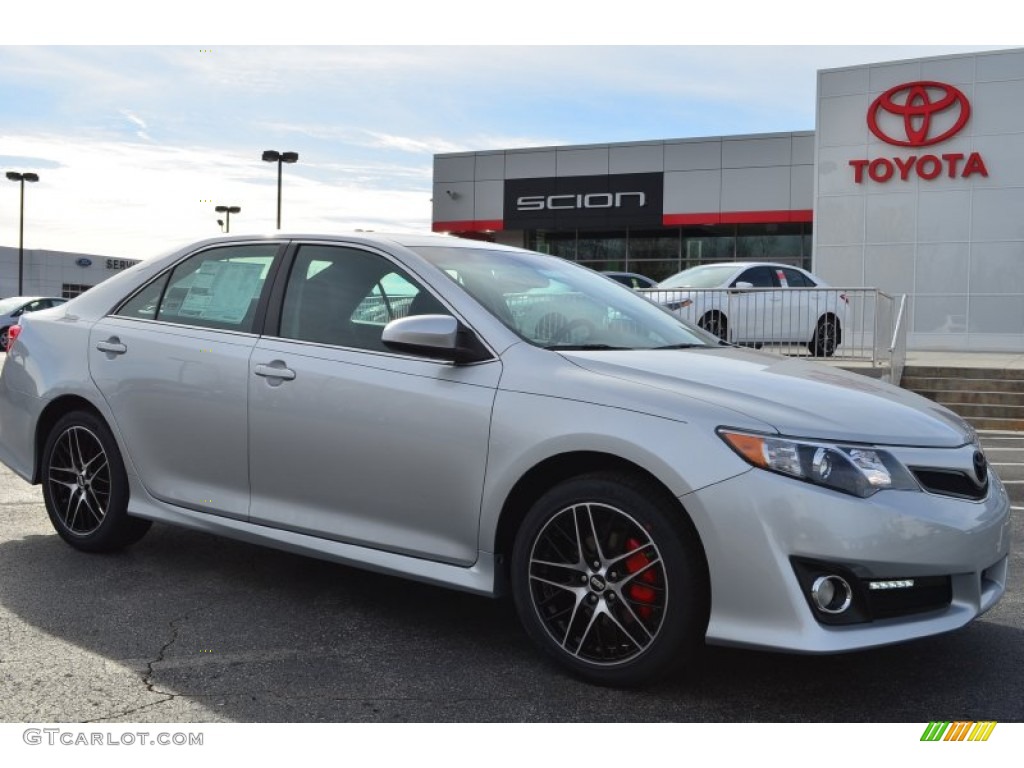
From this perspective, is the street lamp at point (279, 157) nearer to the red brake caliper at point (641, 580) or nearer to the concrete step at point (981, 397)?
the concrete step at point (981, 397)

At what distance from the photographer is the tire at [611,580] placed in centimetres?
347

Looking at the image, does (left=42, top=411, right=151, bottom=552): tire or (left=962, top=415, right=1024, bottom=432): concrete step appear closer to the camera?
(left=42, top=411, right=151, bottom=552): tire

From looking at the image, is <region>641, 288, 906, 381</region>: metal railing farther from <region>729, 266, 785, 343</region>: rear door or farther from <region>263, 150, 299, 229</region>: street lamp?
<region>263, 150, 299, 229</region>: street lamp

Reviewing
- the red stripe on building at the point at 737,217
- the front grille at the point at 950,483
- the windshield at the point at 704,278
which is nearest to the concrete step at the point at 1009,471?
the front grille at the point at 950,483

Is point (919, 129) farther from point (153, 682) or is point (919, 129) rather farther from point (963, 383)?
point (153, 682)

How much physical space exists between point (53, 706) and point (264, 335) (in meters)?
1.77

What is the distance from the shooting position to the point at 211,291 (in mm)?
5062

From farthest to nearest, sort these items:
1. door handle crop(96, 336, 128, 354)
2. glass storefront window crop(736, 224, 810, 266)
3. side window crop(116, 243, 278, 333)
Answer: glass storefront window crop(736, 224, 810, 266) < door handle crop(96, 336, 128, 354) < side window crop(116, 243, 278, 333)

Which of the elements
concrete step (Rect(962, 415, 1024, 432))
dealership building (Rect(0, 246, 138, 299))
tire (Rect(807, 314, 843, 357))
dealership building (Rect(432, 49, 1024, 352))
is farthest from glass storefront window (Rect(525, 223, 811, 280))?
dealership building (Rect(0, 246, 138, 299))

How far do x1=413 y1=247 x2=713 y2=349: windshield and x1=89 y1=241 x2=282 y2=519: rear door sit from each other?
95 cm

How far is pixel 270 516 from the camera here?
455 centimetres

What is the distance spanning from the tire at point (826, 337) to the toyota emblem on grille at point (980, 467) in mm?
11354

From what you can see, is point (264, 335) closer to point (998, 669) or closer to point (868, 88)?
point (998, 669)

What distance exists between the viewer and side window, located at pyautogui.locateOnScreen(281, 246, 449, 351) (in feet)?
14.4
